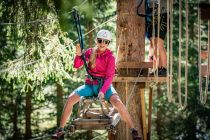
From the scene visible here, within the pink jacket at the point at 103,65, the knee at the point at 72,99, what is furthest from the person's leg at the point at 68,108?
the pink jacket at the point at 103,65

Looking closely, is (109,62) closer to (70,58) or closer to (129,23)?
(129,23)

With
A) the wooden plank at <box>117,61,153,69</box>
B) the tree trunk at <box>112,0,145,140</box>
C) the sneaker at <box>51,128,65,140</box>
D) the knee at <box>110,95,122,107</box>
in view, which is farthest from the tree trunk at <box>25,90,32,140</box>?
the sneaker at <box>51,128,65,140</box>

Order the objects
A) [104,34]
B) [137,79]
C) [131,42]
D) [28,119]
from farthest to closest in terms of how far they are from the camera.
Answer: [28,119], [131,42], [137,79], [104,34]

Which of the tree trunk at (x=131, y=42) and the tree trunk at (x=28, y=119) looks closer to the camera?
the tree trunk at (x=131, y=42)

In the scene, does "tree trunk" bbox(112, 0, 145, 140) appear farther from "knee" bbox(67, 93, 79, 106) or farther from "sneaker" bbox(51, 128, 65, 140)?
"sneaker" bbox(51, 128, 65, 140)

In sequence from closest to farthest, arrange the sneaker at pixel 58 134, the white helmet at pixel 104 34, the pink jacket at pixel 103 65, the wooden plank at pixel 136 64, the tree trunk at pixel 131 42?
the sneaker at pixel 58 134 < the white helmet at pixel 104 34 < the pink jacket at pixel 103 65 < the wooden plank at pixel 136 64 < the tree trunk at pixel 131 42

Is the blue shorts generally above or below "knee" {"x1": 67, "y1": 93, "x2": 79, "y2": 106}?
above

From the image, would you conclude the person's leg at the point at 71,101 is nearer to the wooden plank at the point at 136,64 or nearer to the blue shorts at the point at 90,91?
the blue shorts at the point at 90,91

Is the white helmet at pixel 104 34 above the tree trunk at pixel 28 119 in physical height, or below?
above

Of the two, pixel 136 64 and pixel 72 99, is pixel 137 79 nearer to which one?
pixel 136 64

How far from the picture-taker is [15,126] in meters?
18.2

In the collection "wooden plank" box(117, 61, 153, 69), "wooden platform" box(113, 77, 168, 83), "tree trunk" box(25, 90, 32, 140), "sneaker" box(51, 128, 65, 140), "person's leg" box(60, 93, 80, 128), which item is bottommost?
"tree trunk" box(25, 90, 32, 140)

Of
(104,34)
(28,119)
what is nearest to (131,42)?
(104,34)

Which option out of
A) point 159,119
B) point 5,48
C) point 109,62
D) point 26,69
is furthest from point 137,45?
point 159,119
